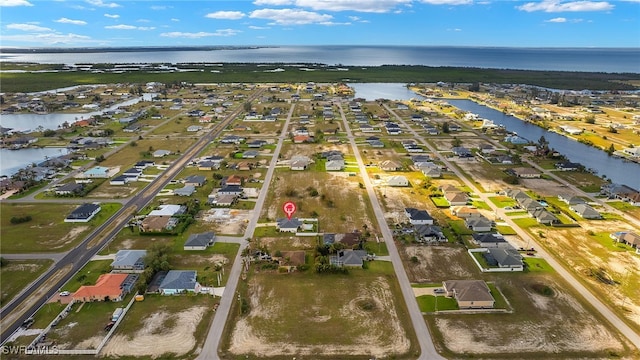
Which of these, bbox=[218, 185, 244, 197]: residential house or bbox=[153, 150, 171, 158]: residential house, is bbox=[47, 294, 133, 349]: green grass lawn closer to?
bbox=[218, 185, 244, 197]: residential house

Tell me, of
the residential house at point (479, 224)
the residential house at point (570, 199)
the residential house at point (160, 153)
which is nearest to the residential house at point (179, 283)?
the residential house at point (479, 224)

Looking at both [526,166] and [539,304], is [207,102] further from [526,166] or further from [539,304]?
[539,304]

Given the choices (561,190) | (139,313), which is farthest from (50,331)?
(561,190)

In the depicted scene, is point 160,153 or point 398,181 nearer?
point 398,181

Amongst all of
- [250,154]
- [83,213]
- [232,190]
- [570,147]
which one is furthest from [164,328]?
[570,147]

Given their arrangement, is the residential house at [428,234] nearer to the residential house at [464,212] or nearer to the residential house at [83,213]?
the residential house at [464,212]

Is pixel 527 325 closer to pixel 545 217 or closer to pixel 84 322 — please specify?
pixel 545 217
